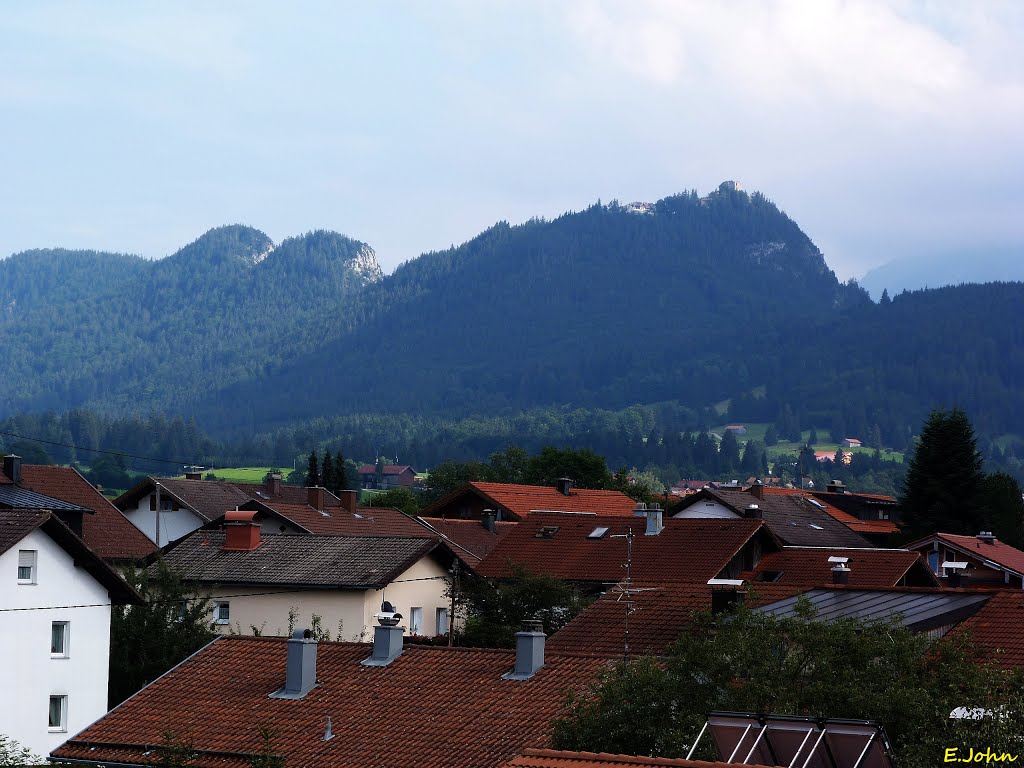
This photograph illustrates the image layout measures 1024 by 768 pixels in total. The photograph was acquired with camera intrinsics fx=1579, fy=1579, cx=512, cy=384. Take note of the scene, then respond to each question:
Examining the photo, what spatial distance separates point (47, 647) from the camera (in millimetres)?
35094

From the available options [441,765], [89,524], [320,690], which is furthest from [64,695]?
[89,524]

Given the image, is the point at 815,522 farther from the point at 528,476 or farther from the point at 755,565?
the point at 528,476

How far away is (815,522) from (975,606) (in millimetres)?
48838

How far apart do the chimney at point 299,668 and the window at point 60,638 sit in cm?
1225

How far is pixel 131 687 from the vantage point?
123ft

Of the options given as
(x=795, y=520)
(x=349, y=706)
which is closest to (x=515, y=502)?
(x=795, y=520)

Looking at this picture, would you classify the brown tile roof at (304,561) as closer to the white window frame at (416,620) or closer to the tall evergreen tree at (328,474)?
the white window frame at (416,620)

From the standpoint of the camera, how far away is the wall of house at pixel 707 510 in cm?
7406

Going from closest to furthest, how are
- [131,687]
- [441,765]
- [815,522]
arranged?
[441,765], [131,687], [815,522]

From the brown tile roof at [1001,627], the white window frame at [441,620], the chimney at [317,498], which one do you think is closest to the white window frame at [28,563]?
the white window frame at [441,620]

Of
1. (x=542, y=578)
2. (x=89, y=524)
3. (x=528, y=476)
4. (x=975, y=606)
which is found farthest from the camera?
(x=528, y=476)

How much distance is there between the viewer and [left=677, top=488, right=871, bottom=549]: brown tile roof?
6835 cm

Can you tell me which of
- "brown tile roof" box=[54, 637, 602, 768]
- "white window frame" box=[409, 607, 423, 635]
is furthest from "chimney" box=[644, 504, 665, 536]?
"brown tile roof" box=[54, 637, 602, 768]

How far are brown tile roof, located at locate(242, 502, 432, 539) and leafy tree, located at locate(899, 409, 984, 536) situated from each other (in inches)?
925
